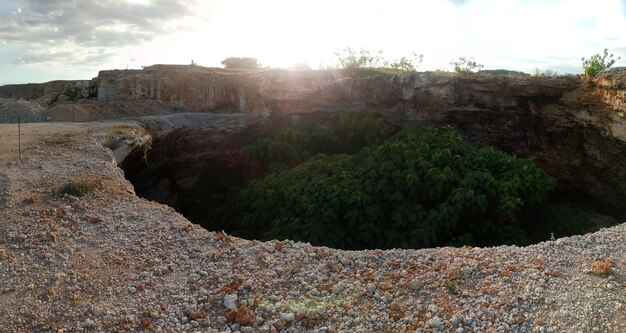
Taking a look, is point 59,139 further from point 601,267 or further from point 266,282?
point 601,267

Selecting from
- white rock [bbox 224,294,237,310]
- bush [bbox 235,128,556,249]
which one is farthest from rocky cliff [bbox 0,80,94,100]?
white rock [bbox 224,294,237,310]

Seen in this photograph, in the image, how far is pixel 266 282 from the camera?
16.9 ft

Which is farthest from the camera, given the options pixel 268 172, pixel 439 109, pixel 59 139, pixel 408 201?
pixel 268 172

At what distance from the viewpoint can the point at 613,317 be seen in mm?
4266

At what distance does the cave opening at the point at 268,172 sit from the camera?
32.3 feet

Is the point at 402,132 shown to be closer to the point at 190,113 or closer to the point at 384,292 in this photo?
the point at 190,113

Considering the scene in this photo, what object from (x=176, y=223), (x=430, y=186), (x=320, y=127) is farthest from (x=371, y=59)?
(x=176, y=223)

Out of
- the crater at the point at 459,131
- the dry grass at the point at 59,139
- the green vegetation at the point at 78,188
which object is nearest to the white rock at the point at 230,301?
the green vegetation at the point at 78,188

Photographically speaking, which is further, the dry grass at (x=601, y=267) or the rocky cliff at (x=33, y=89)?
the rocky cliff at (x=33, y=89)

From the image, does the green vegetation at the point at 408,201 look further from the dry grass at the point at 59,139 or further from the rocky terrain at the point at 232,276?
the dry grass at the point at 59,139

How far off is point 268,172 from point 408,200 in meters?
4.15

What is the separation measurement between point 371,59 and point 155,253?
10.4 metres

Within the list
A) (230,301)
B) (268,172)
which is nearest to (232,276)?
Result: (230,301)

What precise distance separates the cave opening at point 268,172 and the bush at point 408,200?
0.26 ft
